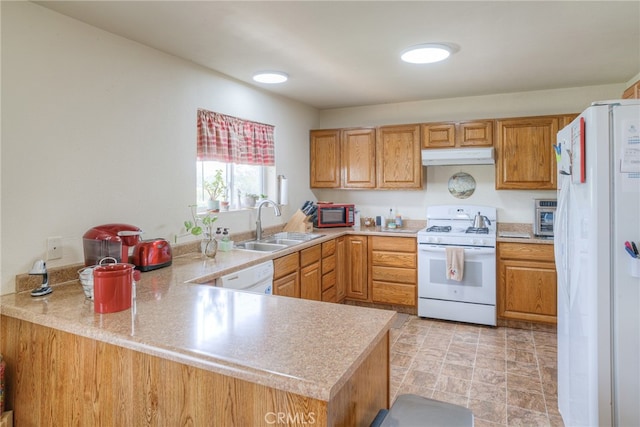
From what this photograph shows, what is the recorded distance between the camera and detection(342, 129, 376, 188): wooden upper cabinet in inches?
172

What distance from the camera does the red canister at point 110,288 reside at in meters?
1.50

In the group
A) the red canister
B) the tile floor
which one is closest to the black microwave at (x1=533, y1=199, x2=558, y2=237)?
the tile floor

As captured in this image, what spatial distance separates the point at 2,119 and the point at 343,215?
3.25 m

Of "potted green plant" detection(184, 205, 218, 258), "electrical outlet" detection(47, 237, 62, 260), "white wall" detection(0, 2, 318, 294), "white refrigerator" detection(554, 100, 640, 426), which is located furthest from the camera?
"potted green plant" detection(184, 205, 218, 258)

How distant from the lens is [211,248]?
270 cm

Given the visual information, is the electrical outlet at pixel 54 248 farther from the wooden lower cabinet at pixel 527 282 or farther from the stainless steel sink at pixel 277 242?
the wooden lower cabinet at pixel 527 282

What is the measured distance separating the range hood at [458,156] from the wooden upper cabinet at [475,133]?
0.08 metres

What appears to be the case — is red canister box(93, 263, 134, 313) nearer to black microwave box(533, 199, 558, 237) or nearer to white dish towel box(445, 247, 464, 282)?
white dish towel box(445, 247, 464, 282)

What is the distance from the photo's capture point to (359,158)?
14.6 feet

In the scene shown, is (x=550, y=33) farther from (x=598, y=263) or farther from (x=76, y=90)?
(x=76, y=90)

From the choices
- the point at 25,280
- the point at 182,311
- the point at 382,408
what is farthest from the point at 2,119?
the point at 382,408

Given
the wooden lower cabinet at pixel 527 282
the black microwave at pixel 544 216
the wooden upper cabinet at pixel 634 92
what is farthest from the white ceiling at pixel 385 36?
the wooden lower cabinet at pixel 527 282

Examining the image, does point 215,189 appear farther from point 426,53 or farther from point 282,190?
point 426,53
